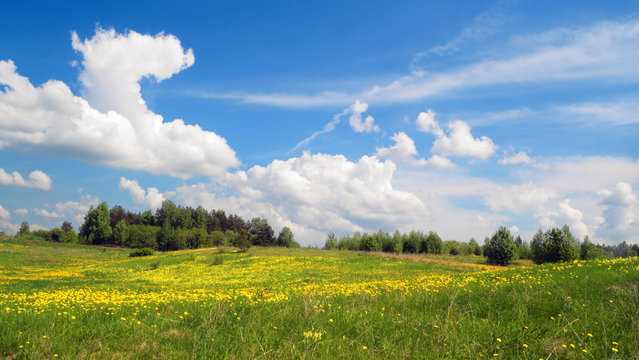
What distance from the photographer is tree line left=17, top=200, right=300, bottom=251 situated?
108 m

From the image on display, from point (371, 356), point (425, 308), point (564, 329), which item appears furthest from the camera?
point (425, 308)

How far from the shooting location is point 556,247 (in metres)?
40.8

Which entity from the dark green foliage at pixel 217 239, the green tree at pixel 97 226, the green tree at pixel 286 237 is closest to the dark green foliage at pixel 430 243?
the green tree at pixel 286 237

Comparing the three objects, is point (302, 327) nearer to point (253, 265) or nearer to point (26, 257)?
point (253, 265)

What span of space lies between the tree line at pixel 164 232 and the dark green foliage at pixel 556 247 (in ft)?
235

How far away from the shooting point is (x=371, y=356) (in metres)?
4.77

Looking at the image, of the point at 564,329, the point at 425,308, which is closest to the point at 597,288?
the point at 564,329

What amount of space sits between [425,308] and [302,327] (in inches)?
118

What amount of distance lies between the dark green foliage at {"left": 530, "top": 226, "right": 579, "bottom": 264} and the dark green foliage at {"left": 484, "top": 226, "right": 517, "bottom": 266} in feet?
10.7

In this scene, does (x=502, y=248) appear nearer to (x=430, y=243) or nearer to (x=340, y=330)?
(x=430, y=243)

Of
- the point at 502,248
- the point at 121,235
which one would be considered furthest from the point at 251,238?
the point at 502,248

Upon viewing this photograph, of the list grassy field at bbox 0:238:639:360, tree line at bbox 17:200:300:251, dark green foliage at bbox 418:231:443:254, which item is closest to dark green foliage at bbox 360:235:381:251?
dark green foliage at bbox 418:231:443:254

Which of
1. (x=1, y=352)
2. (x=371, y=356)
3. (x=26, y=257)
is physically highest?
(x=371, y=356)

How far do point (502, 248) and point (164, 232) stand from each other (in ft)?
337
